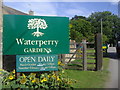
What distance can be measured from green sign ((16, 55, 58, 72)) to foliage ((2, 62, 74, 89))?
0.61 feet

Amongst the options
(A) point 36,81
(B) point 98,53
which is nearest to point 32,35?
(A) point 36,81

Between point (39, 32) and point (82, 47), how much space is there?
3752 mm

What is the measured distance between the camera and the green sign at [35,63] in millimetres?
4836

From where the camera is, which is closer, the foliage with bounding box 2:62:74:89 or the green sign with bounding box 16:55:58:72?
the foliage with bounding box 2:62:74:89

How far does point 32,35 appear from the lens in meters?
4.96

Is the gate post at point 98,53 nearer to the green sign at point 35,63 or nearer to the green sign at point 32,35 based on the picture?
the green sign at point 32,35

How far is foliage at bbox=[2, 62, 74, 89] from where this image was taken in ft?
15.1

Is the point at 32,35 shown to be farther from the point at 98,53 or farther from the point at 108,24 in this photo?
the point at 108,24

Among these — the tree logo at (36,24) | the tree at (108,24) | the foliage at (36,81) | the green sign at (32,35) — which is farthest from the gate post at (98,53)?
the tree at (108,24)

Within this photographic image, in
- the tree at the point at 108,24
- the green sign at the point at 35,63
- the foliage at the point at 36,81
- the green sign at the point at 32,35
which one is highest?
the tree at the point at 108,24

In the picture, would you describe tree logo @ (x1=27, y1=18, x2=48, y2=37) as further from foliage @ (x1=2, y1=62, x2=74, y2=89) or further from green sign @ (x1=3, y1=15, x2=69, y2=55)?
foliage @ (x1=2, y1=62, x2=74, y2=89)

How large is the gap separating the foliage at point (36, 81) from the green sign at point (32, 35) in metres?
0.74

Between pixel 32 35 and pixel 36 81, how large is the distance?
1424 mm

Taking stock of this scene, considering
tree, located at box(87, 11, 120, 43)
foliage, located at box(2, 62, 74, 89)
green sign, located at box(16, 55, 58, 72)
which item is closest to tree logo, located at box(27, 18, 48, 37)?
green sign, located at box(16, 55, 58, 72)
